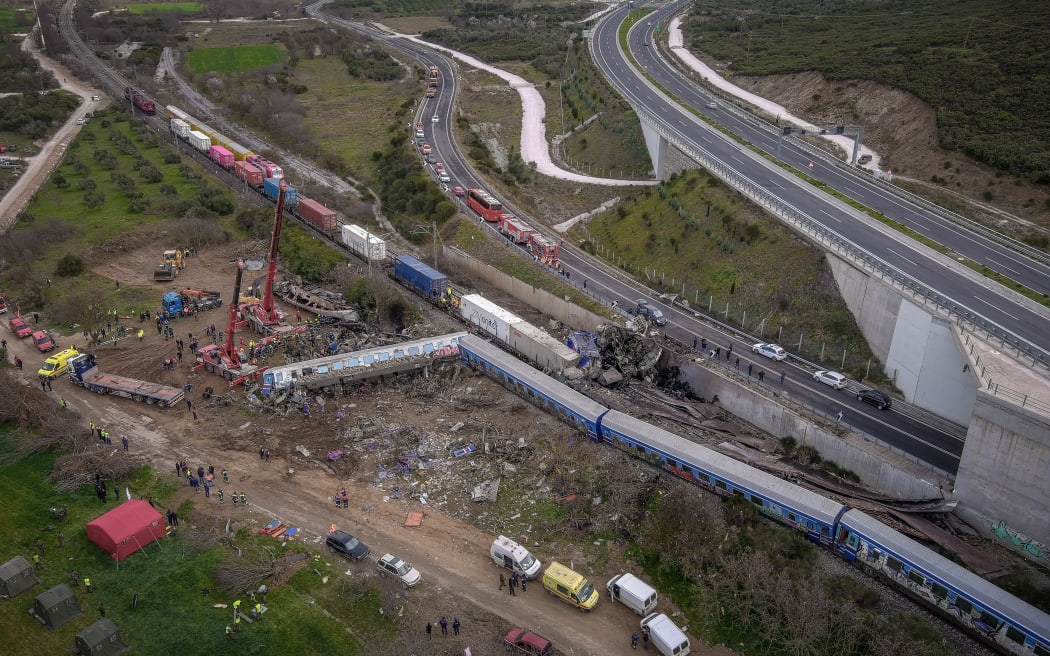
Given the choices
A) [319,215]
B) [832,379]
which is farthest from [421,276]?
[832,379]

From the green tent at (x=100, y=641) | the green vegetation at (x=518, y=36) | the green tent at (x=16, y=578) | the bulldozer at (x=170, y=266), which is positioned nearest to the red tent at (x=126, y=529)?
the green tent at (x=16, y=578)

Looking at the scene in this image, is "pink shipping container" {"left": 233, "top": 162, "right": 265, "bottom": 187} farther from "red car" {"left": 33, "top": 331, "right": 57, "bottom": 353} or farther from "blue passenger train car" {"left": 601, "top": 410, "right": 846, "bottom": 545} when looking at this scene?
"blue passenger train car" {"left": 601, "top": 410, "right": 846, "bottom": 545}

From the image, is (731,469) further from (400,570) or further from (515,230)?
(515,230)

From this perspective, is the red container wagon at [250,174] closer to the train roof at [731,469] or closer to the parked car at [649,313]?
the parked car at [649,313]

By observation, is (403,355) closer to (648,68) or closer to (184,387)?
(184,387)

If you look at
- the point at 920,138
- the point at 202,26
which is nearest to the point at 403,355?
the point at 920,138
